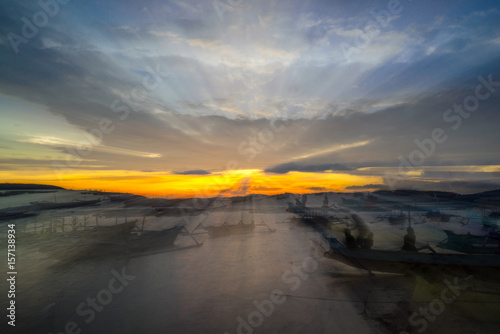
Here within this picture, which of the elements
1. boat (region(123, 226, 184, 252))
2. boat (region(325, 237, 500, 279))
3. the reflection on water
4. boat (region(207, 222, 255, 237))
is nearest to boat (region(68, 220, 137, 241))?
→ boat (region(123, 226, 184, 252))

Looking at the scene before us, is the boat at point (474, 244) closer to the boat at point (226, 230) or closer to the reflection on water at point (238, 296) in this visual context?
the reflection on water at point (238, 296)

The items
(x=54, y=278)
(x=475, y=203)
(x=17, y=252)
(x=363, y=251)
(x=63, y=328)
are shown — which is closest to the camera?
(x=63, y=328)

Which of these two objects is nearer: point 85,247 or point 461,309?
point 461,309

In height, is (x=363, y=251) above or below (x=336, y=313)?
above

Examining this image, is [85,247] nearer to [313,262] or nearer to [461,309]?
[313,262]

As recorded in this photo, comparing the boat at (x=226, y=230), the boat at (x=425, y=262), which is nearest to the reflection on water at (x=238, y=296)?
the boat at (x=425, y=262)

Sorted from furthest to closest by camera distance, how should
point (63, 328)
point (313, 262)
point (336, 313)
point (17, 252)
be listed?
point (17, 252) < point (313, 262) < point (336, 313) < point (63, 328)

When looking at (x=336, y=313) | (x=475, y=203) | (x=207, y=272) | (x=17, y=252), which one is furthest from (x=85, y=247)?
(x=475, y=203)

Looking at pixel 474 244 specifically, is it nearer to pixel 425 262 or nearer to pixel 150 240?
pixel 425 262
